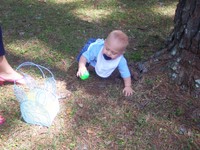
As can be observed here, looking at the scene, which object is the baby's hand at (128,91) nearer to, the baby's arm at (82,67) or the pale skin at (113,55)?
the pale skin at (113,55)

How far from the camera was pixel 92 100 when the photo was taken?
3096 millimetres

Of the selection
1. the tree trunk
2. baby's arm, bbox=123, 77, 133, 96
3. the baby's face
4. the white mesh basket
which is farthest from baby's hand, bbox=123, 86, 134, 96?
the white mesh basket

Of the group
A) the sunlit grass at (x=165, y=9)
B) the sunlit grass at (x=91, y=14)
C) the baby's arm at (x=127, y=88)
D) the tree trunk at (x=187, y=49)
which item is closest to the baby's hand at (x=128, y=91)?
the baby's arm at (x=127, y=88)

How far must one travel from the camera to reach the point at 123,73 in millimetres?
3186

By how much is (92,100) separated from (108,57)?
475mm

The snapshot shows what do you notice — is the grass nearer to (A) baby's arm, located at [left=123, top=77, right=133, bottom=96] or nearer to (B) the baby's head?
(A) baby's arm, located at [left=123, top=77, right=133, bottom=96]

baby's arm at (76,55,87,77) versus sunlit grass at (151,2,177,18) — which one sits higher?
baby's arm at (76,55,87,77)

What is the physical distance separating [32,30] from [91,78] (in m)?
1.38

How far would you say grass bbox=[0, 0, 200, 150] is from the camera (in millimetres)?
2717

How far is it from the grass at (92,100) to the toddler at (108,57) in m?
0.14

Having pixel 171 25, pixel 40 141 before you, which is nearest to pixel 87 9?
pixel 171 25

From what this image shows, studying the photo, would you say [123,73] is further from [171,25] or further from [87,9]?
[87,9]

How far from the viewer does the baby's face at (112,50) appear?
2.97 m

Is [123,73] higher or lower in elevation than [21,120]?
higher
